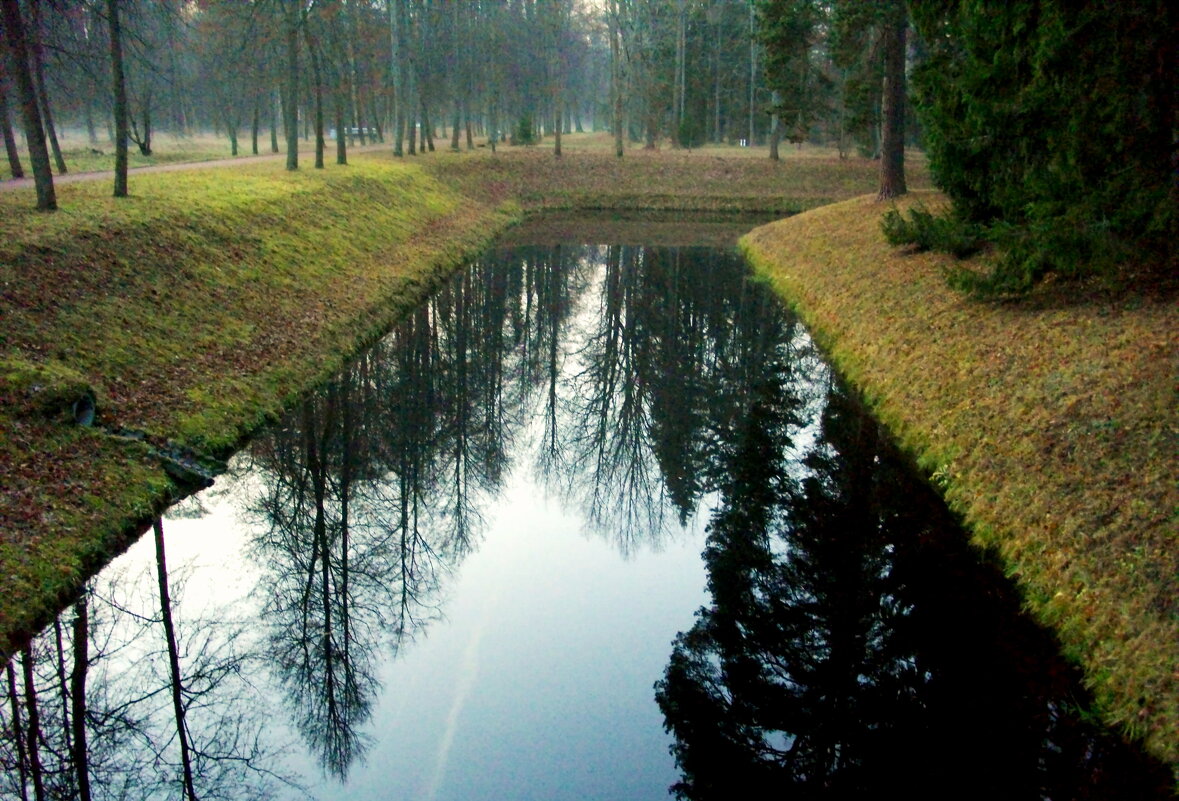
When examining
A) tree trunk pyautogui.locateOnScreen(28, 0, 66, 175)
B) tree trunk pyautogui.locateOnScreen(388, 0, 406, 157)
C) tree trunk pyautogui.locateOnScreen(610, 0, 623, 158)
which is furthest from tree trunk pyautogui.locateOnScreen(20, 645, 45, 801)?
tree trunk pyautogui.locateOnScreen(610, 0, 623, 158)

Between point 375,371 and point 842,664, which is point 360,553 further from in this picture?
point 375,371

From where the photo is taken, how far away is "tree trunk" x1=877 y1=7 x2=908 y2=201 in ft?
80.7

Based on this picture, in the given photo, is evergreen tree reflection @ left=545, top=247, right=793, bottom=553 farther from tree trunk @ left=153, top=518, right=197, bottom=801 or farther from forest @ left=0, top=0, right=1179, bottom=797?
tree trunk @ left=153, top=518, right=197, bottom=801

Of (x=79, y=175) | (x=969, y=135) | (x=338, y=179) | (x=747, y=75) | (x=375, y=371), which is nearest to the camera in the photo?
(x=969, y=135)

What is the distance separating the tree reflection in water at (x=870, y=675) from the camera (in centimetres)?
665

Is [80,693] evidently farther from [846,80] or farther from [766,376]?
[846,80]

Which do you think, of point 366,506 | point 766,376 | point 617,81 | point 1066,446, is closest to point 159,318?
point 366,506

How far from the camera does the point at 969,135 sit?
1578 cm

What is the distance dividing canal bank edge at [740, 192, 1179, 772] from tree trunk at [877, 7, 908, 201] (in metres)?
10.1

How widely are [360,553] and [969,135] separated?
38.2ft

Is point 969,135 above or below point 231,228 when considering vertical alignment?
above

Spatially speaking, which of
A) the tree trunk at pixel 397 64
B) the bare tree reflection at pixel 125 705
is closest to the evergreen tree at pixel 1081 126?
the bare tree reflection at pixel 125 705

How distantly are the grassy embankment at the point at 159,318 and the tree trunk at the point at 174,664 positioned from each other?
0.46 meters

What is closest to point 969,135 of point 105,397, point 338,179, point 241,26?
point 105,397
